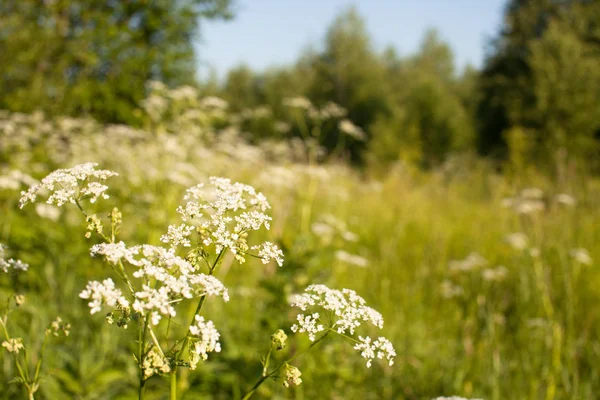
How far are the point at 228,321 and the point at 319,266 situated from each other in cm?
103

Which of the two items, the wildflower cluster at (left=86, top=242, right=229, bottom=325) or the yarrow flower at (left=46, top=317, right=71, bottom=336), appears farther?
the yarrow flower at (left=46, top=317, right=71, bottom=336)

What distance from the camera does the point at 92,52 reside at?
8648 millimetres

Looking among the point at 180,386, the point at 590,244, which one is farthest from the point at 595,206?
the point at 180,386

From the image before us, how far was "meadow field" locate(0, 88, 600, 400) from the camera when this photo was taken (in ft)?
9.88

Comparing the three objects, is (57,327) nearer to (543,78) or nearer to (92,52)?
(92,52)

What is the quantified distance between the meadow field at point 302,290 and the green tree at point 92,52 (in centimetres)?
112

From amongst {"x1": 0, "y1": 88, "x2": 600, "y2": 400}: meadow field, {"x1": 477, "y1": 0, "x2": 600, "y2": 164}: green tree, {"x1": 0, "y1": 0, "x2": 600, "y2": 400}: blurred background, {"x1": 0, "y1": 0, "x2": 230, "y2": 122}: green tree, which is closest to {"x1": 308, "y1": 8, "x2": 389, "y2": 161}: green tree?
{"x1": 477, "y1": 0, "x2": 600, "y2": 164}: green tree

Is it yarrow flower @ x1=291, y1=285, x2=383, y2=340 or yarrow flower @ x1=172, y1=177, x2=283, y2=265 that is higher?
yarrow flower @ x1=172, y1=177, x2=283, y2=265

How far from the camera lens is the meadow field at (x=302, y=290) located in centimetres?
301

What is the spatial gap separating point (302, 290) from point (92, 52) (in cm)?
725

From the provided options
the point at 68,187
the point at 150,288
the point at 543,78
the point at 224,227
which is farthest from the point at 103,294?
the point at 543,78

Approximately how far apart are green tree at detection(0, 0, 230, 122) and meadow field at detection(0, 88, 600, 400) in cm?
112

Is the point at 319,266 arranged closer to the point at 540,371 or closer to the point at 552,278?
the point at 540,371

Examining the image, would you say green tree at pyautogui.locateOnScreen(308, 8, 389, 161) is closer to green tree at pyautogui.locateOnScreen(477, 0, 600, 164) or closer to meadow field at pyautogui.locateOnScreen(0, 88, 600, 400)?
green tree at pyautogui.locateOnScreen(477, 0, 600, 164)
